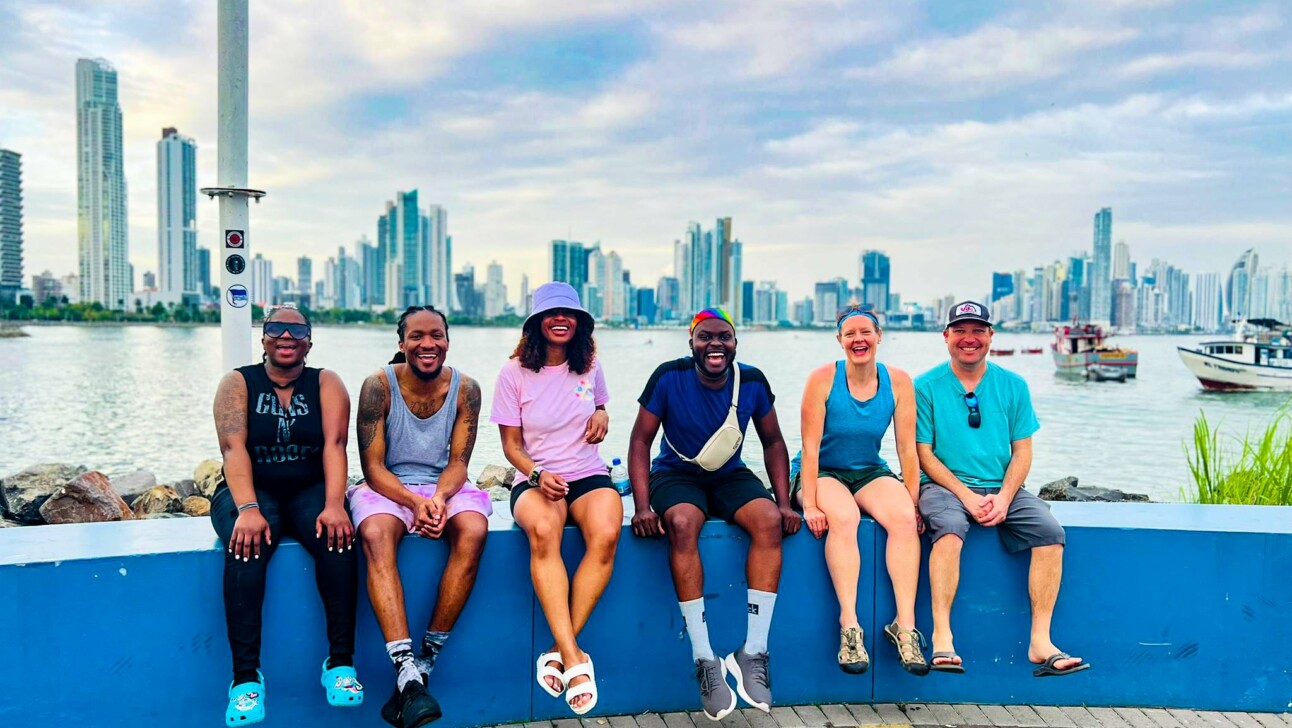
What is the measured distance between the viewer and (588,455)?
14.6 feet

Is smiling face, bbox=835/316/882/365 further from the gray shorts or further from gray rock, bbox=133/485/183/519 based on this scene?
gray rock, bbox=133/485/183/519

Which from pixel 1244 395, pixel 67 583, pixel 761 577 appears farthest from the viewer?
pixel 1244 395

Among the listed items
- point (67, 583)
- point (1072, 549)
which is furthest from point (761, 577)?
point (67, 583)

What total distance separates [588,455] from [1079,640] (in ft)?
8.00

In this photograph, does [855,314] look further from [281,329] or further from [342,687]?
[342,687]

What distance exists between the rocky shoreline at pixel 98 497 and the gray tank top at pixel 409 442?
369 cm

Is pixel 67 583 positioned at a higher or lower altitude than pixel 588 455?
lower

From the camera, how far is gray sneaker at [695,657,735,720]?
3791 millimetres

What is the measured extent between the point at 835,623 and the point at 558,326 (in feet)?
6.32

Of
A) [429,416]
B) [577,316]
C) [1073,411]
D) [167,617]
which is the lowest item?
[1073,411]

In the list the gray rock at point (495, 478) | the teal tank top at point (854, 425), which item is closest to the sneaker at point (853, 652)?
A: the teal tank top at point (854, 425)

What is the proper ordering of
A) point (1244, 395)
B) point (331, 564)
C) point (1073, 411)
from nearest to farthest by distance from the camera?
point (331, 564), point (1073, 411), point (1244, 395)

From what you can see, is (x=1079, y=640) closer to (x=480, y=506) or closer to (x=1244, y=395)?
(x=480, y=506)

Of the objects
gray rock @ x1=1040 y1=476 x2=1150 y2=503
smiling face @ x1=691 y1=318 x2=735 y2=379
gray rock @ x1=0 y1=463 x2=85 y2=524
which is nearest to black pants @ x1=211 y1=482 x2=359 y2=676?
smiling face @ x1=691 y1=318 x2=735 y2=379
